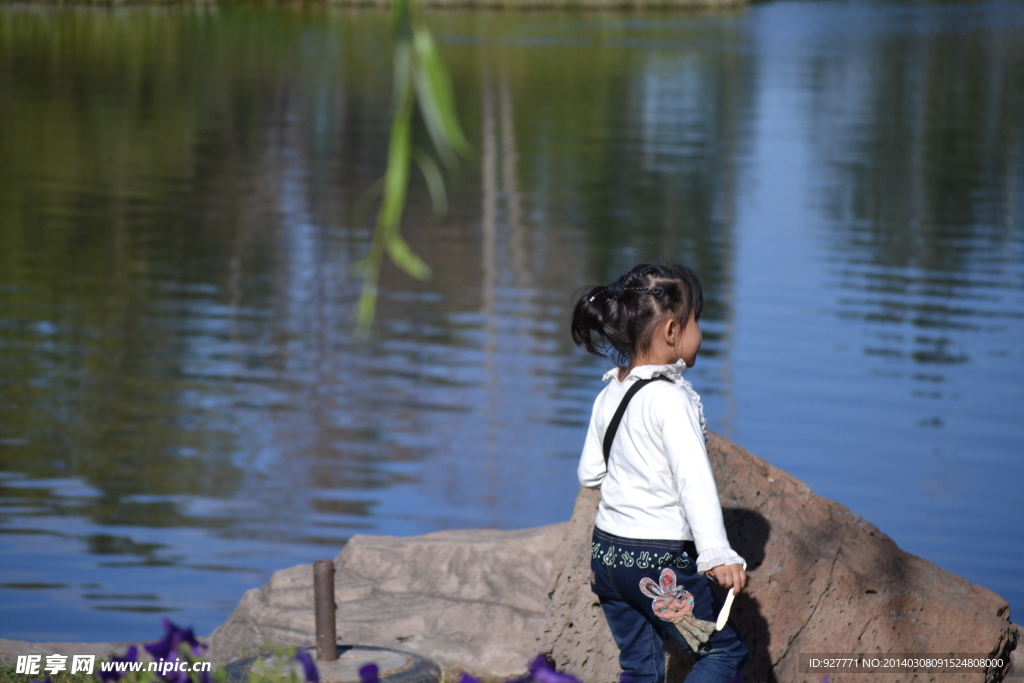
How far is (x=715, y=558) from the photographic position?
12.6 feet

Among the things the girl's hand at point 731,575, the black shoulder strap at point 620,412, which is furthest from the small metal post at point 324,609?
the girl's hand at point 731,575

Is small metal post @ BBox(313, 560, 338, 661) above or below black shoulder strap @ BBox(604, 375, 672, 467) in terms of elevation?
below

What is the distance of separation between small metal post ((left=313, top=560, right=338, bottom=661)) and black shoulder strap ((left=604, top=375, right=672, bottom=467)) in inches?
47.7

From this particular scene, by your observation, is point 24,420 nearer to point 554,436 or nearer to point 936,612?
point 554,436

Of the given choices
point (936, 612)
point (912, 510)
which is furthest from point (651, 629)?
point (912, 510)

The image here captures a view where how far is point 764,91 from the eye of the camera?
3269 cm

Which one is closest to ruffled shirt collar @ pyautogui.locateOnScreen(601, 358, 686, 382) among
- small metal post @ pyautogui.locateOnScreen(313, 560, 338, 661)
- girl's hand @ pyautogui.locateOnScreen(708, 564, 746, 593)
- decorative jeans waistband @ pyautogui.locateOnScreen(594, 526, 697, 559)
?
decorative jeans waistband @ pyautogui.locateOnScreen(594, 526, 697, 559)

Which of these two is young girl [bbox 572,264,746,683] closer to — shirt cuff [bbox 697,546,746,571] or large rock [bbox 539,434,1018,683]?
shirt cuff [bbox 697,546,746,571]

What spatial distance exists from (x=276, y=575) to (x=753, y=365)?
17.6 feet

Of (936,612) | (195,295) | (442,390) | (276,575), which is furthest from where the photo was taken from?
(195,295)

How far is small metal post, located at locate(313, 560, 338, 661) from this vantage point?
4.85 meters

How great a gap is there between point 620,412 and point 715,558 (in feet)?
1.72

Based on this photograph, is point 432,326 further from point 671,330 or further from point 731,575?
point 731,575

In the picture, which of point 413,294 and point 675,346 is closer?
point 675,346
